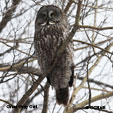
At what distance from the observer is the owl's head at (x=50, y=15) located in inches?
224

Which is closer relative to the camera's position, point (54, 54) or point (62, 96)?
point (54, 54)

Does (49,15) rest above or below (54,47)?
above

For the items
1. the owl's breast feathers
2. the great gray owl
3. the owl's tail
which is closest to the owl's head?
the great gray owl

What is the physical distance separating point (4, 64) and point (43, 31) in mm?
1614

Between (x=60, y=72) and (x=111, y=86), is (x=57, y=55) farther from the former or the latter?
(x=111, y=86)

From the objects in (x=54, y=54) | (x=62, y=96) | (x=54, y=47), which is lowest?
(x=62, y=96)

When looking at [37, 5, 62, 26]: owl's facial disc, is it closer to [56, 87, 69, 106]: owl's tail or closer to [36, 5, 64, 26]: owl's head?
[36, 5, 64, 26]: owl's head

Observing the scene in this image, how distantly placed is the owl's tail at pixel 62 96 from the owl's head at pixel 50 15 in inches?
51.4

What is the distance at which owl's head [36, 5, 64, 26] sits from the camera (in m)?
5.69

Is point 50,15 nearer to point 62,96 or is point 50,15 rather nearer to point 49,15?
point 49,15

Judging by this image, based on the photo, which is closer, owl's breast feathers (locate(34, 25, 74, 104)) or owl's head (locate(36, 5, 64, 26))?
owl's breast feathers (locate(34, 25, 74, 104))

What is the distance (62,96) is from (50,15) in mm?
1594

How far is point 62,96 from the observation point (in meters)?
5.59

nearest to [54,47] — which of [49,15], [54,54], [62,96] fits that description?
[54,54]
